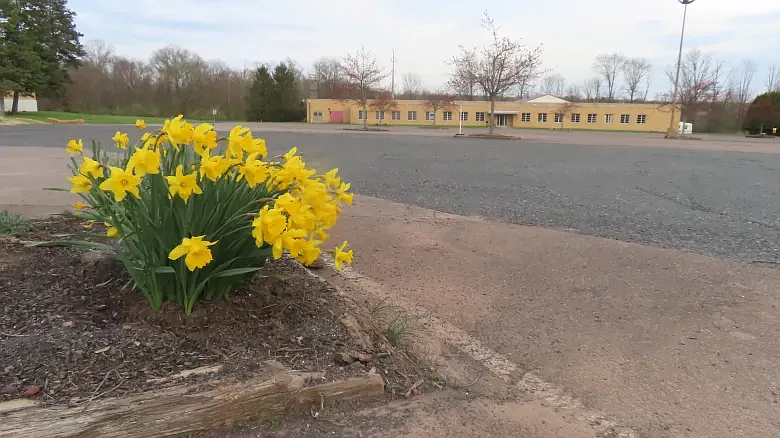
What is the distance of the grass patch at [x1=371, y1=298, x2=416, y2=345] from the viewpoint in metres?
3.42

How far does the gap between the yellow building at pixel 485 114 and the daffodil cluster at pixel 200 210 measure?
66.4 metres

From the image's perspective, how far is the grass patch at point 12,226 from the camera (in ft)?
14.6

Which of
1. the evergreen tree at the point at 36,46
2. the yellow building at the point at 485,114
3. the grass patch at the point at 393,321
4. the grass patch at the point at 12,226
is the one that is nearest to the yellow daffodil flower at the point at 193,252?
the grass patch at the point at 393,321

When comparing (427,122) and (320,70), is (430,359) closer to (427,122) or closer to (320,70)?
(427,122)

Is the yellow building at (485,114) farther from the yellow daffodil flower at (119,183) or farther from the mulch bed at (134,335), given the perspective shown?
the yellow daffodil flower at (119,183)

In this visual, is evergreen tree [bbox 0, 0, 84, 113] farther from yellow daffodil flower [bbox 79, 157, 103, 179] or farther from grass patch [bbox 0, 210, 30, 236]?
yellow daffodil flower [bbox 79, 157, 103, 179]

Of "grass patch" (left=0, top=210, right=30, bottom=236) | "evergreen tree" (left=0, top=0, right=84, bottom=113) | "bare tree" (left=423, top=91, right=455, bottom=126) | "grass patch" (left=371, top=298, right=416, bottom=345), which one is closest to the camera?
"grass patch" (left=371, top=298, right=416, bottom=345)

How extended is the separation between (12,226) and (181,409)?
3.24 metres

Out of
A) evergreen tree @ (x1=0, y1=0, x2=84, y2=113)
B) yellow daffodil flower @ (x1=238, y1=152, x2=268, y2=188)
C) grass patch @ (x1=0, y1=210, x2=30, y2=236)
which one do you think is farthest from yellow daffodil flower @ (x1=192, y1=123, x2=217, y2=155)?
evergreen tree @ (x1=0, y1=0, x2=84, y2=113)

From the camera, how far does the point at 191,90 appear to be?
76.1 m

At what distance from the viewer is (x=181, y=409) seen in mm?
2291

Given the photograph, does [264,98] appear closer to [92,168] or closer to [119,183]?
[92,168]

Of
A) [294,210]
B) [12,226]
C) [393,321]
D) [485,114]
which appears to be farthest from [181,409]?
[485,114]

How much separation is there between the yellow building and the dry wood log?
6712 centimetres
